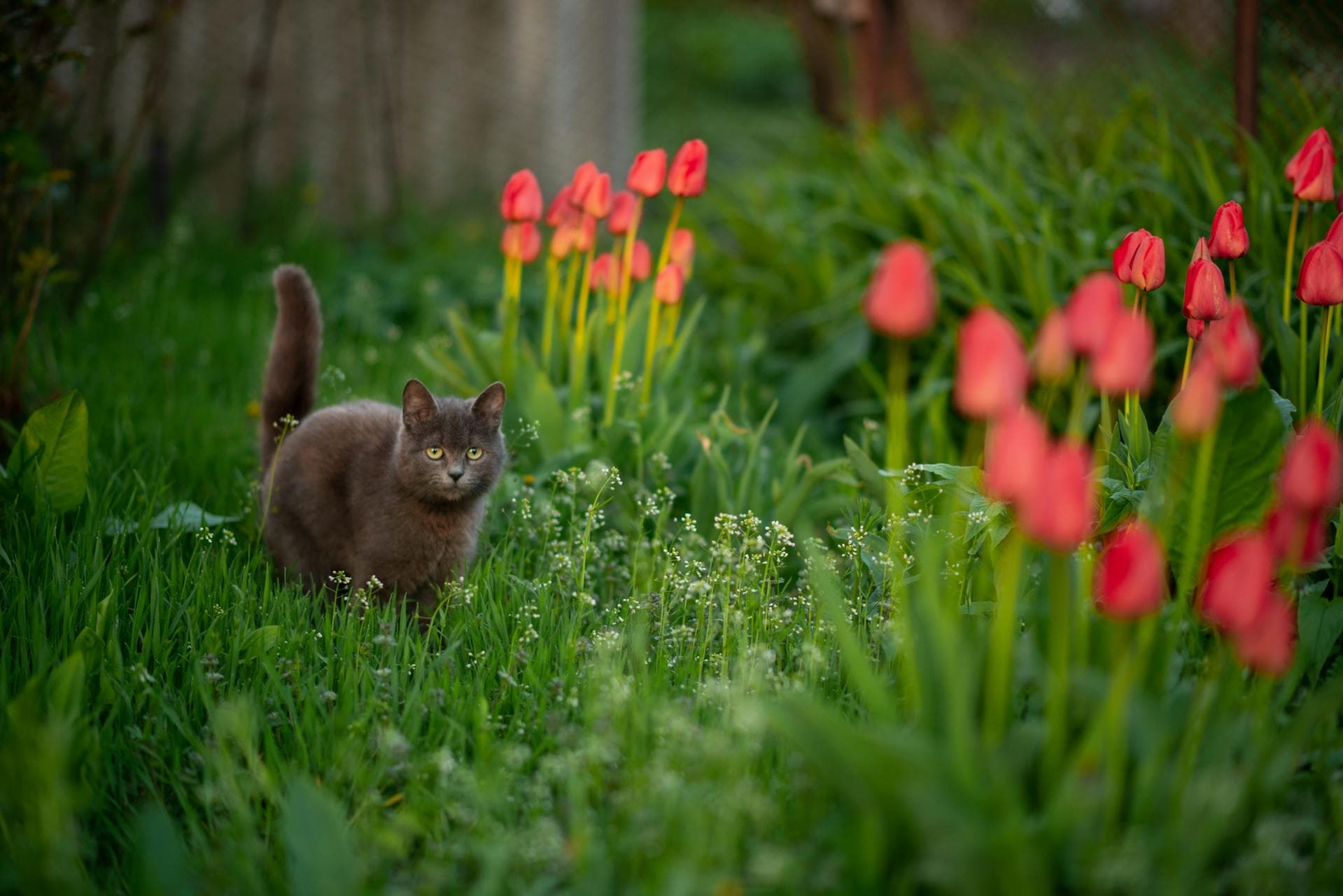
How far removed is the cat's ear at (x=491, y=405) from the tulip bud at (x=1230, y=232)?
179 centimetres

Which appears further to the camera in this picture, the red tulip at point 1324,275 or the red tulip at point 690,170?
the red tulip at point 690,170

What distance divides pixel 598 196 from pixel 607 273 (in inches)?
14.9

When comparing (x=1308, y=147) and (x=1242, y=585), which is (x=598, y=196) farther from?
(x=1242, y=585)

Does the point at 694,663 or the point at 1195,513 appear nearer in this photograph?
the point at 1195,513

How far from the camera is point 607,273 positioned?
341 centimetres

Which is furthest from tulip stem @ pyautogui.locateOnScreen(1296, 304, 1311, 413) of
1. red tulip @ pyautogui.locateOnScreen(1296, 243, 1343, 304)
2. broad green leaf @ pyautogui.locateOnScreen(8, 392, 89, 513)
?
broad green leaf @ pyautogui.locateOnScreen(8, 392, 89, 513)

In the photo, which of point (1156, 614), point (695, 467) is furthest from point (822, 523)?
point (1156, 614)

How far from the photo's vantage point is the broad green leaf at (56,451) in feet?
8.69

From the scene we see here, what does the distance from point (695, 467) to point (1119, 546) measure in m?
1.92

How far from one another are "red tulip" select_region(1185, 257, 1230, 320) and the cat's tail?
2.39 m

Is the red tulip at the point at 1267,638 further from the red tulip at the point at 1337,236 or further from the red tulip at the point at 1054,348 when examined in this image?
the red tulip at the point at 1337,236

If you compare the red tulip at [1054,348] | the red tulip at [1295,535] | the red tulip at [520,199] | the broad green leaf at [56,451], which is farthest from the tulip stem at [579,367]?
the red tulip at [1295,535]

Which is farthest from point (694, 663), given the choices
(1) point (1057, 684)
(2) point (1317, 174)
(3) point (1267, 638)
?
(2) point (1317, 174)

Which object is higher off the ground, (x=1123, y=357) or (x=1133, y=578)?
(x=1123, y=357)
